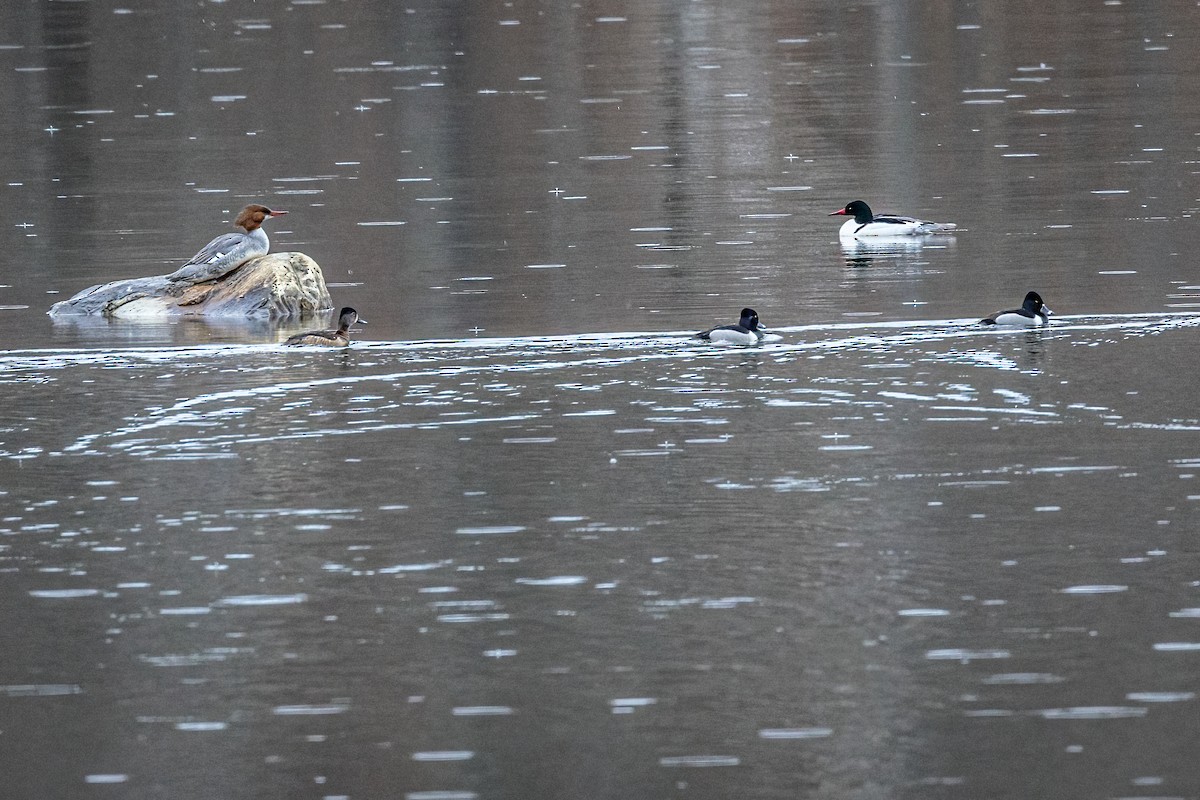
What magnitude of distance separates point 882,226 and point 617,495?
1277cm

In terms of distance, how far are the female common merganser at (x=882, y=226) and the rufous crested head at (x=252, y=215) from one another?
22.3 feet

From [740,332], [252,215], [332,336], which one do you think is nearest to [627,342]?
[740,332]


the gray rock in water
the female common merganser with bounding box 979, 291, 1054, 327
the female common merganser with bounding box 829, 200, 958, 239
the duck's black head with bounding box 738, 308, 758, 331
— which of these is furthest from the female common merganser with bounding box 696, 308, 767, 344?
the female common merganser with bounding box 829, 200, 958, 239

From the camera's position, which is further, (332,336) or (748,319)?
(332,336)

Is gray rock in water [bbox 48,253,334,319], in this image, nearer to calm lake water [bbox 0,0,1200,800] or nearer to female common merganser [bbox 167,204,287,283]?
female common merganser [bbox 167,204,287,283]

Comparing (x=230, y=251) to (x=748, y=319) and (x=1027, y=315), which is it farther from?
(x=1027, y=315)

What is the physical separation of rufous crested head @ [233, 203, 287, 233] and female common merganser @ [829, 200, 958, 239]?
6789mm

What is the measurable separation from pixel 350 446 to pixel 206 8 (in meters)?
59.4

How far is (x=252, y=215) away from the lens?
75.3ft

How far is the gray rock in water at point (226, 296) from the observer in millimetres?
22062

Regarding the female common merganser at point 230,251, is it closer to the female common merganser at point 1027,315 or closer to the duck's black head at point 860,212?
the duck's black head at point 860,212

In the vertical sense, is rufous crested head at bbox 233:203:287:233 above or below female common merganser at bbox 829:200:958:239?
above

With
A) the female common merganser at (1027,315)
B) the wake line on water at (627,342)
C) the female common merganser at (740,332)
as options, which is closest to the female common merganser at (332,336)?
the wake line on water at (627,342)

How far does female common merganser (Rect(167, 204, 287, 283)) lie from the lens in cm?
2277
